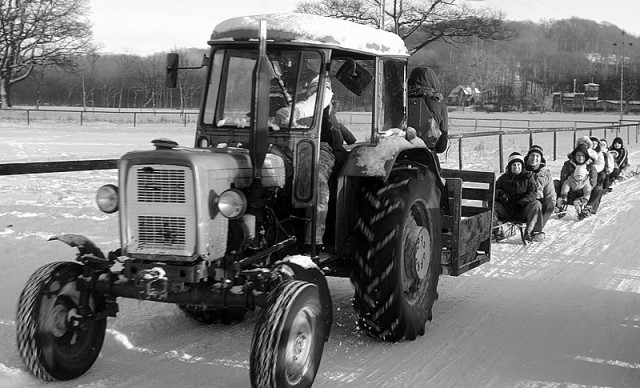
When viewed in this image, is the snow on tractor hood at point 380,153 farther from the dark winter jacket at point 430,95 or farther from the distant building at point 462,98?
the distant building at point 462,98

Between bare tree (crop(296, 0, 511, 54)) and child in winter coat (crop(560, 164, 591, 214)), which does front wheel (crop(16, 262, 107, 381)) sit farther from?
bare tree (crop(296, 0, 511, 54))

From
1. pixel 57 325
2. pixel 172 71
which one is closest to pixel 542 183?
pixel 172 71

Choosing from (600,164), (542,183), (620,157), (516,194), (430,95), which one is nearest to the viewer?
(430,95)

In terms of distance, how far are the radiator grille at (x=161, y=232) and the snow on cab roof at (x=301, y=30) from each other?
5.02ft

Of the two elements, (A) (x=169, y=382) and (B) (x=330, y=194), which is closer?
(A) (x=169, y=382)

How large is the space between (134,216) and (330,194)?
1.58 m

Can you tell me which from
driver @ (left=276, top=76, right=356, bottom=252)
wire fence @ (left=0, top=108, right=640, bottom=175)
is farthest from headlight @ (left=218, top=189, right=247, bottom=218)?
wire fence @ (left=0, top=108, right=640, bottom=175)

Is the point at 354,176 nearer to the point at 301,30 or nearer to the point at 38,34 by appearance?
the point at 301,30

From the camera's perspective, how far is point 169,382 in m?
4.69

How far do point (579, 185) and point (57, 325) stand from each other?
10.2m

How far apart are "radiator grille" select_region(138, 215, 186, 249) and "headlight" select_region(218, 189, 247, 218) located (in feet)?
0.83

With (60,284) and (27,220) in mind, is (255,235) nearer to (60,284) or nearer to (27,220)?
(60,284)

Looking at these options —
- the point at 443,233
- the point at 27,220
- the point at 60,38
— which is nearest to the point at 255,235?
the point at 443,233

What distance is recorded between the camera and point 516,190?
10.8m
